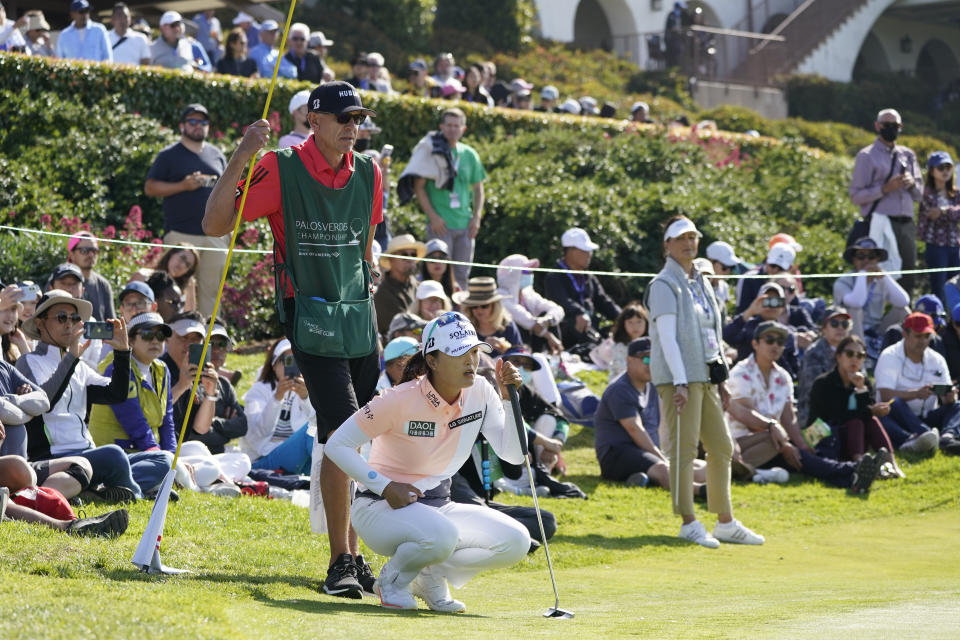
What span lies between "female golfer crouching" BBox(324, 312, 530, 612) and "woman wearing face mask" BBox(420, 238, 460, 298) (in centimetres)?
697

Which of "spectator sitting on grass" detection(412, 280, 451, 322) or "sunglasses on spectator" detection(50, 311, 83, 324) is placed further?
"spectator sitting on grass" detection(412, 280, 451, 322)

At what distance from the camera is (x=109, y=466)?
9023 millimetres

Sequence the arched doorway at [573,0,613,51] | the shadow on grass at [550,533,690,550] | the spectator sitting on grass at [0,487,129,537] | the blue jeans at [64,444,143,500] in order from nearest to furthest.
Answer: the spectator sitting on grass at [0,487,129,537] → the blue jeans at [64,444,143,500] → the shadow on grass at [550,533,690,550] → the arched doorway at [573,0,613,51]

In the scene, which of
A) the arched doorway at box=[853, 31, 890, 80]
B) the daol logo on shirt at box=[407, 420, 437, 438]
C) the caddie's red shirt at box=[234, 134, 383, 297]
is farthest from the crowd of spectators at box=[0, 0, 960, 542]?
the arched doorway at box=[853, 31, 890, 80]

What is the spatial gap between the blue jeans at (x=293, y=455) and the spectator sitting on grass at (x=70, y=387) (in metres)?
1.70

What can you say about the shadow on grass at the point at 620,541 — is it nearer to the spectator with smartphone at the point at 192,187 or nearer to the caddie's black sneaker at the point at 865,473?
the caddie's black sneaker at the point at 865,473

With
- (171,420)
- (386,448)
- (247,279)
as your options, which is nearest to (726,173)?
(247,279)

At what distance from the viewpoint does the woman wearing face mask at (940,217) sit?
16328 mm

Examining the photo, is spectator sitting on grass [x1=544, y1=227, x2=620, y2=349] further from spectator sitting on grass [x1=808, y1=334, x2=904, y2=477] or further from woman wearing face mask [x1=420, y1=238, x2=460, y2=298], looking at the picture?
spectator sitting on grass [x1=808, y1=334, x2=904, y2=477]

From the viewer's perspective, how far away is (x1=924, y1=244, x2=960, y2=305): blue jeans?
16.3m

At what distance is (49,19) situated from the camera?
28141 mm

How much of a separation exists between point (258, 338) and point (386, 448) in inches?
338

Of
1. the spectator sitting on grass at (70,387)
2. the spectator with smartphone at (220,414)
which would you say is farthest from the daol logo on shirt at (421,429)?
the spectator with smartphone at (220,414)

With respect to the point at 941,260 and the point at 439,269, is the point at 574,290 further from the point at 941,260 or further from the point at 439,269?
the point at 941,260
